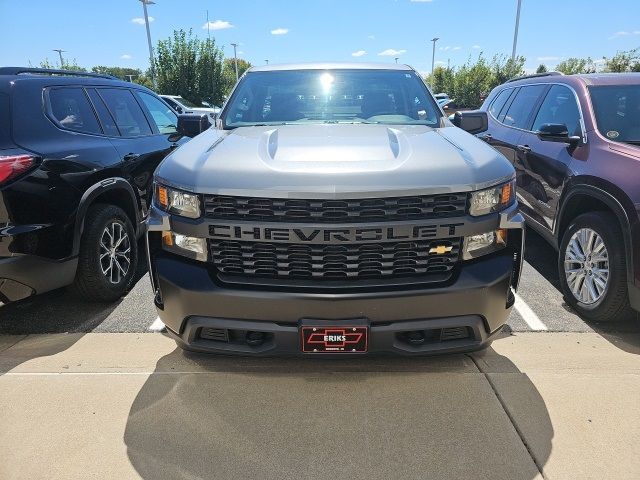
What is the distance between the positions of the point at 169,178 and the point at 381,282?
1.23 meters

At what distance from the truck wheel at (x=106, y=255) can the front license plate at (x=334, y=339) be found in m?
2.30

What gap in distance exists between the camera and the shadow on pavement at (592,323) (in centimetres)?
355

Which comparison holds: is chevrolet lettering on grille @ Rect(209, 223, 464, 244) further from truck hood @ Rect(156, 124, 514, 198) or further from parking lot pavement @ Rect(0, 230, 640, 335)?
parking lot pavement @ Rect(0, 230, 640, 335)

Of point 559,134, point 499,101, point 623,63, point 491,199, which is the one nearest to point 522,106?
point 499,101

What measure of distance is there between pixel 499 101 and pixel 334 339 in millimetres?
5267

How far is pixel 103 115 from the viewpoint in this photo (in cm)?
443

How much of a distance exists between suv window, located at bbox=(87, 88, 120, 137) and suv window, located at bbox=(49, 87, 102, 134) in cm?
8

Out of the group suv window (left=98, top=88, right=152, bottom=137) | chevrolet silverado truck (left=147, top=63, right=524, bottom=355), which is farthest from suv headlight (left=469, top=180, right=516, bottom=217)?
suv window (left=98, top=88, right=152, bottom=137)

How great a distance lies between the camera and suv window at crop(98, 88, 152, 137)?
462 cm

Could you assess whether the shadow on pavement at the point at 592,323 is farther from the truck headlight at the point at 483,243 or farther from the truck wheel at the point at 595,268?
the truck headlight at the point at 483,243

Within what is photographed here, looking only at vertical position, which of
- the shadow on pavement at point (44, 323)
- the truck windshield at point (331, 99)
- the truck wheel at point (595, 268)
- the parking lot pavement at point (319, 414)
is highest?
the truck windshield at point (331, 99)

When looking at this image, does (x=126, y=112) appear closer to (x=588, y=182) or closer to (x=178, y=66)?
(x=588, y=182)

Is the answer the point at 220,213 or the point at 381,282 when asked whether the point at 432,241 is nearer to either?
the point at 381,282

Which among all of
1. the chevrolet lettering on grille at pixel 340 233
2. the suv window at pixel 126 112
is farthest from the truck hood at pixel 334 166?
the suv window at pixel 126 112
